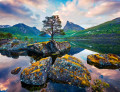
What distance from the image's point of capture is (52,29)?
30547 millimetres

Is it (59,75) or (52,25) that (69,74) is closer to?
(59,75)

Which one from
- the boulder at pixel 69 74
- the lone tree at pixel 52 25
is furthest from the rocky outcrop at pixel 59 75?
the lone tree at pixel 52 25

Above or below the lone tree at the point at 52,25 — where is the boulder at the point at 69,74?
below

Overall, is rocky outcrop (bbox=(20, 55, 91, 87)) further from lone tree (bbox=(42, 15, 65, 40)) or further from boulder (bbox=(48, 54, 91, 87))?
lone tree (bbox=(42, 15, 65, 40))

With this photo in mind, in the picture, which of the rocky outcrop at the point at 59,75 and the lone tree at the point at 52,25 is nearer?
the rocky outcrop at the point at 59,75

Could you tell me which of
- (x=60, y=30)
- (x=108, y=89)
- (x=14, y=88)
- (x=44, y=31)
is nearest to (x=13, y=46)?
(x=44, y=31)

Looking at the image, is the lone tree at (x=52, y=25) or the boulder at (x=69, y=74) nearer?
the boulder at (x=69, y=74)

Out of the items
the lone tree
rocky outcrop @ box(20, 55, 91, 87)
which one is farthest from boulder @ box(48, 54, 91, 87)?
the lone tree

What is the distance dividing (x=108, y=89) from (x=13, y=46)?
4471 cm

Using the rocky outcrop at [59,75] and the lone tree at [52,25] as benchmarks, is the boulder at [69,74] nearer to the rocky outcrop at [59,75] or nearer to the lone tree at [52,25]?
the rocky outcrop at [59,75]

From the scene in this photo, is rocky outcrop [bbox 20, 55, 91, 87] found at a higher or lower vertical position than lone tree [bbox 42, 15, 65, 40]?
lower

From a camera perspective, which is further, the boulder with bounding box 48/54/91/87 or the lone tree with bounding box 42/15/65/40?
the lone tree with bounding box 42/15/65/40

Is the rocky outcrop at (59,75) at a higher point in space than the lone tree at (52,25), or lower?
lower

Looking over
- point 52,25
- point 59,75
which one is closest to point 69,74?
point 59,75
